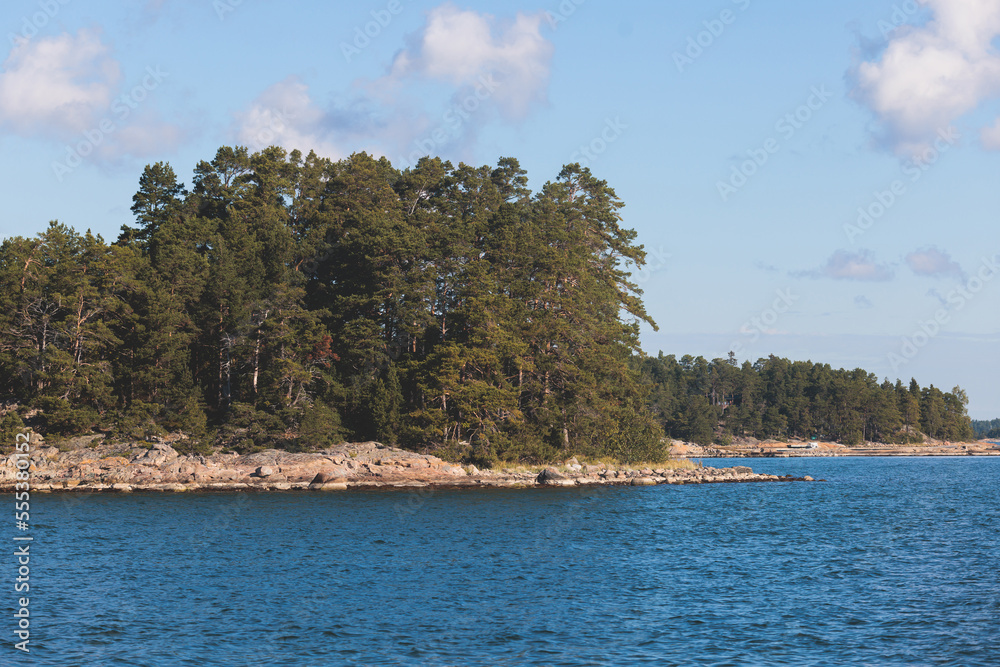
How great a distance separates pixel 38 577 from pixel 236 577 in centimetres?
672

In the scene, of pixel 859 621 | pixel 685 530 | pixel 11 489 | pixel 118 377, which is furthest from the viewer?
pixel 118 377

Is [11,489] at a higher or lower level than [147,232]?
lower

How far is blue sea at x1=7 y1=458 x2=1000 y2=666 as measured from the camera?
67.7 ft

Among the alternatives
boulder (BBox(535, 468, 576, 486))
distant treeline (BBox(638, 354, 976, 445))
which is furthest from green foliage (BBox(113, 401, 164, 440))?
distant treeline (BBox(638, 354, 976, 445))

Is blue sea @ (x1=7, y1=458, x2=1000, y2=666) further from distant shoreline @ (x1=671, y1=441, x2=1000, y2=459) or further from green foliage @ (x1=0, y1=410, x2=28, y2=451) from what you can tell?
distant shoreline @ (x1=671, y1=441, x2=1000, y2=459)

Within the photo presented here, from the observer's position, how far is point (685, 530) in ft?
142

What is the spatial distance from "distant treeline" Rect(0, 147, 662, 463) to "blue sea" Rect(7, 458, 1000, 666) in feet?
49.2

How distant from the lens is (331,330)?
74188mm

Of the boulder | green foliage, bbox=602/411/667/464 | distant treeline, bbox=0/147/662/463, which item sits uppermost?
distant treeline, bbox=0/147/662/463

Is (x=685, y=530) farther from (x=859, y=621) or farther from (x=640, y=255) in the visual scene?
(x=640, y=255)

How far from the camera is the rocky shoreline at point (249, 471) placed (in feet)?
192

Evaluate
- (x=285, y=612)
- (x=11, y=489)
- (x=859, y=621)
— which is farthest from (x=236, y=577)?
(x=11, y=489)

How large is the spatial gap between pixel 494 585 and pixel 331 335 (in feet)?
150

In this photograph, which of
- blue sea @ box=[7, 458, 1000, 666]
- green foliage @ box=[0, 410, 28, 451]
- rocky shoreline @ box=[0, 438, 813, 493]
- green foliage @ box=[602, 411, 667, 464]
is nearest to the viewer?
blue sea @ box=[7, 458, 1000, 666]
